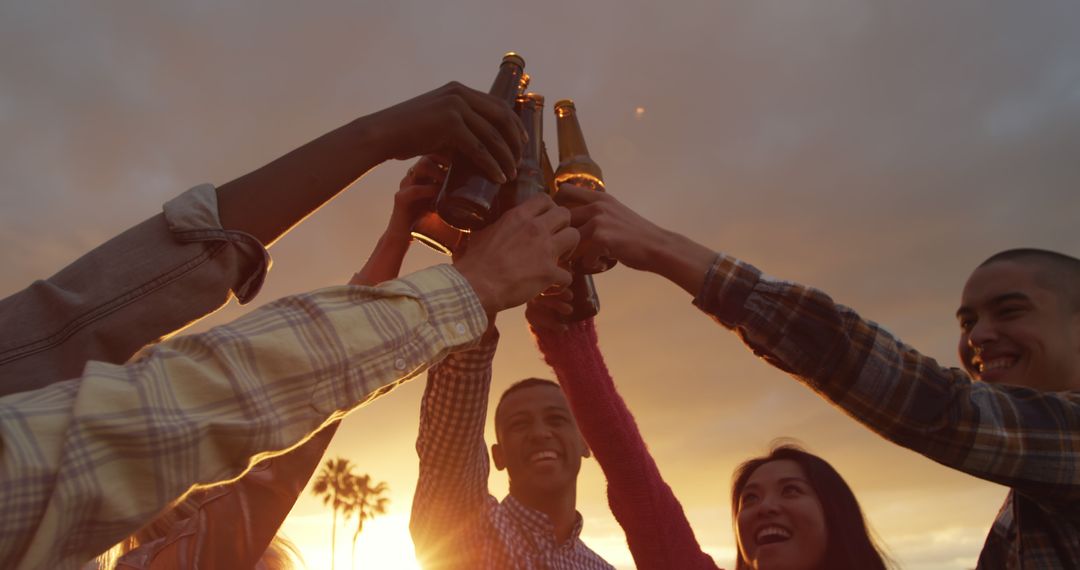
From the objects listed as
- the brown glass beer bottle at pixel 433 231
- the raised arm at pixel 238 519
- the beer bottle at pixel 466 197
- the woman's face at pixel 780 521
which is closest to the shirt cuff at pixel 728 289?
the beer bottle at pixel 466 197

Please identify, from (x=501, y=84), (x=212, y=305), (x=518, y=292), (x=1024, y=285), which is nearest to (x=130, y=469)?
(x=212, y=305)

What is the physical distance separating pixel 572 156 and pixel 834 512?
10.9 ft

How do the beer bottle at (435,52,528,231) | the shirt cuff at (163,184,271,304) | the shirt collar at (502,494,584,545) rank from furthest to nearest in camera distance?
1. the shirt collar at (502,494,584,545)
2. the beer bottle at (435,52,528,231)
3. the shirt cuff at (163,184,271,304)

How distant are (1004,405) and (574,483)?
309cm

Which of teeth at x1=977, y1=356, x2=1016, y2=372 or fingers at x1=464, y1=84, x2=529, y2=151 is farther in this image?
teeth at x1=977, y1=356, x2=1016, y2=372

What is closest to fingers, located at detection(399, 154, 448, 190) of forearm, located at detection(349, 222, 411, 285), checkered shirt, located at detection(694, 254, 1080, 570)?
forearm, located at detection(349, 222, 411, 285)

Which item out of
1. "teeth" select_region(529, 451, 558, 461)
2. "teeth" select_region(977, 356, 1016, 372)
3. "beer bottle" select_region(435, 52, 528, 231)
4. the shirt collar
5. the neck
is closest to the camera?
"beer bottle" select_region(435, 52, 528, 231)

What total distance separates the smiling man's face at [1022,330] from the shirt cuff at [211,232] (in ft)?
10.2

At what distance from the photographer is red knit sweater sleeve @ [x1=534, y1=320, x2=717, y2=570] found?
3727 mm

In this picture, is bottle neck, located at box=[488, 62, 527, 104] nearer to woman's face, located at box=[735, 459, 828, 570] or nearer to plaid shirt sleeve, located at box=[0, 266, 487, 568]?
plaid shirt sleeve, located at box=[0, 266, 487, 568]

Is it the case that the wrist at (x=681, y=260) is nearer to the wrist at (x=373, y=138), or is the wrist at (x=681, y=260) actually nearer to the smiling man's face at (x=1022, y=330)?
the wrist at (x=373, y=138)

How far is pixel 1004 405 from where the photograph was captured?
2.47 metres

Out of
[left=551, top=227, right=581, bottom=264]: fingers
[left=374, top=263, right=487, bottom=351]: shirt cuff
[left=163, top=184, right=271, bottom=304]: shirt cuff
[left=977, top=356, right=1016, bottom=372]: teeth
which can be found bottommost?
[left=374, top=263, right=487, bottom=351]: shirt cuff

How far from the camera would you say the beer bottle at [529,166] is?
2.65 m
